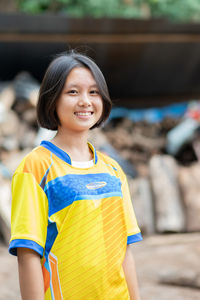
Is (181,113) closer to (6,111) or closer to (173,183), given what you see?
(173,183)

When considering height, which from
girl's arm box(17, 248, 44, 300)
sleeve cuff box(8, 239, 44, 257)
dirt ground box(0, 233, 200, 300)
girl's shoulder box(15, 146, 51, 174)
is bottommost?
dirt ground box(0, 233, 200, 300)

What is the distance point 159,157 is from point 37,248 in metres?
4.56

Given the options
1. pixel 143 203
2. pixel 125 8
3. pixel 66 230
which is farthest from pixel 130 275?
pixel 125 8

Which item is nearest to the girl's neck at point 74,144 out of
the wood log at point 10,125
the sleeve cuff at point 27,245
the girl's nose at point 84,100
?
the girl's nose at point 84,100

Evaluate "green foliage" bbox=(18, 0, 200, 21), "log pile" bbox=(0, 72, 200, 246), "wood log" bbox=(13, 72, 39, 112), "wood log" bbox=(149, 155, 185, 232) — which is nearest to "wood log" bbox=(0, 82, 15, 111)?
"log pile" bbox=(0, 72, 200, 246)

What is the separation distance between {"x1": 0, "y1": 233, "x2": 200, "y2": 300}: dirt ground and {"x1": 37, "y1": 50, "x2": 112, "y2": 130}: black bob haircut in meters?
1.92

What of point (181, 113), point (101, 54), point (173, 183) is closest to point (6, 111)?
point (101, 54)

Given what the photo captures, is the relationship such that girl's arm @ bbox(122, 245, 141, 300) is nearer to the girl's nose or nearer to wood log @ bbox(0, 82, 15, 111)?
the girl's nose

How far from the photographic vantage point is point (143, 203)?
514 cm

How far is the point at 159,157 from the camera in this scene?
18.5ft

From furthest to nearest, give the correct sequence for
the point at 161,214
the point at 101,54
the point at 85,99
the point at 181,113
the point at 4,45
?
the point at 181,113
the point at 101,54
the point at 4,45
the point at 161,214
the point at 85,99

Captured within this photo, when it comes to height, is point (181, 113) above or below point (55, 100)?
below

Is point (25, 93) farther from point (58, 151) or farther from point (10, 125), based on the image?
point (58, 151)

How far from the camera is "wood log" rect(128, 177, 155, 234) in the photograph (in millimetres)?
4887
